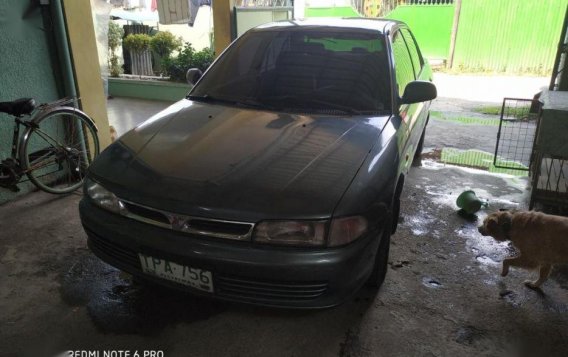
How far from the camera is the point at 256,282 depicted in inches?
77.5

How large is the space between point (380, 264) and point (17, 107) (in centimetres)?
318

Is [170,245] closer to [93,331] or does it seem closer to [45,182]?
[93,331]

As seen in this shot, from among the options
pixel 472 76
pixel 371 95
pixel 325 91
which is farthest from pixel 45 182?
pixel 472 76

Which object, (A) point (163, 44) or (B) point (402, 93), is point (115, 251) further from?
(A) point (163, 44)

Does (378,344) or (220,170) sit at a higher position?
(220,170)

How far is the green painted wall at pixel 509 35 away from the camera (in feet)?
38.7

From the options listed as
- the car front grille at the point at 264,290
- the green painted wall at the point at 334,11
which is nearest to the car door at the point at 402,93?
the car front grille at the point at 264,290

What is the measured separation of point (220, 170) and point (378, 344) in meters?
1.26

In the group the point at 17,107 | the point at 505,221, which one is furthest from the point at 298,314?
the point at 17,107

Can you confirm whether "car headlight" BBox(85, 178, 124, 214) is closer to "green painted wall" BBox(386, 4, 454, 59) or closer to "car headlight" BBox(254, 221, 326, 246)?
"car headlight" BBox(254, 221, 326, 246)

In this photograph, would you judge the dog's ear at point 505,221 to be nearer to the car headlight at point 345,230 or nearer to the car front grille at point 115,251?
the car headlight at point 345,230

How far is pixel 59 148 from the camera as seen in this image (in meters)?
4.11

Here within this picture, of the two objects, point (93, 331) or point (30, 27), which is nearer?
point (93, 331)

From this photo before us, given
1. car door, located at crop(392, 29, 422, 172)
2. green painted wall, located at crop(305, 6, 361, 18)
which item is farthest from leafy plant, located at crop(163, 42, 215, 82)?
green painted wall, located at crop(305, 6, 361, 18)
